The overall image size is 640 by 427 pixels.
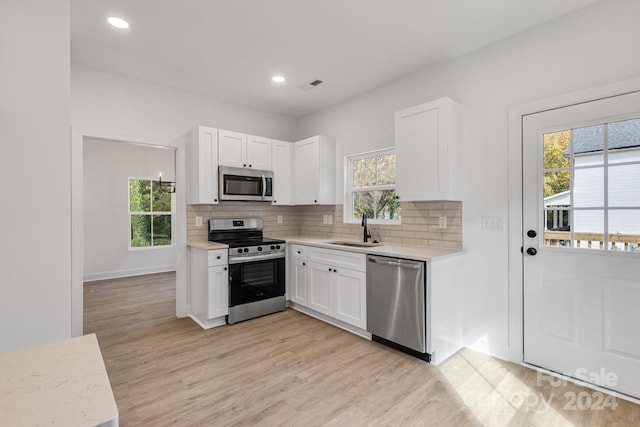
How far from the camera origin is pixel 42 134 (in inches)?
67.7

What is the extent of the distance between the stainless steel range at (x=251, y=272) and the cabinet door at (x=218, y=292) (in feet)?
0.19

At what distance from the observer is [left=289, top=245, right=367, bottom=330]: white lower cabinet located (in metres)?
3.18

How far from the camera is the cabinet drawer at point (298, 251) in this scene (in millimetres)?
3844

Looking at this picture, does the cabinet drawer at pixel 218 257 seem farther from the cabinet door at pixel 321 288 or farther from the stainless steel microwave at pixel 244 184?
the cabinet door at pixel 321 288

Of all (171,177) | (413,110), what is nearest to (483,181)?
(413,110)

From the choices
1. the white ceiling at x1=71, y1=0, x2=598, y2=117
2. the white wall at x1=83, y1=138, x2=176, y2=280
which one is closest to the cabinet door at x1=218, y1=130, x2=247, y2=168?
the white ceiling at x1=71, y1=0, x2=598, y2=117

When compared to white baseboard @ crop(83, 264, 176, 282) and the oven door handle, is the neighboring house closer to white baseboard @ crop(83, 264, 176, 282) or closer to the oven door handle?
the oven door handle

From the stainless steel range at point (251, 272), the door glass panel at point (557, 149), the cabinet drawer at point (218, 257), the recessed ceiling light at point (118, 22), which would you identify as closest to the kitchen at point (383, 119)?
the door glass panel at point (557, 149)

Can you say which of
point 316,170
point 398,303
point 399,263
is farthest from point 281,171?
point 398,303

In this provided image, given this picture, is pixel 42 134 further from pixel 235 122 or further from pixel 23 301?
pixel 235 122

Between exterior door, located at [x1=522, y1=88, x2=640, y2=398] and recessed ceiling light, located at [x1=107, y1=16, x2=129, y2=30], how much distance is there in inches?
132

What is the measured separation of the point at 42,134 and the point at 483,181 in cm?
321

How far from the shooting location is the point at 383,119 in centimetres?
375

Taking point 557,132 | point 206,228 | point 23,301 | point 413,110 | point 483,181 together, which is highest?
point 413,110
